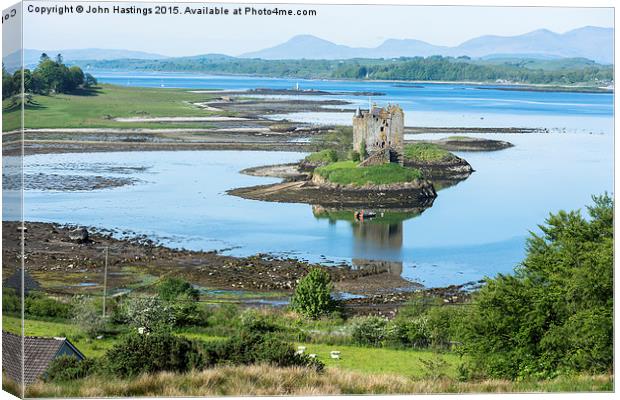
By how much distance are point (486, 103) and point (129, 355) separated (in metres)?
5.30

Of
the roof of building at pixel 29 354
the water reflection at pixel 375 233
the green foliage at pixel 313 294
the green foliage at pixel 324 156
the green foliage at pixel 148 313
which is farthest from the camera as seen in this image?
the green foliage at pixel 324 156

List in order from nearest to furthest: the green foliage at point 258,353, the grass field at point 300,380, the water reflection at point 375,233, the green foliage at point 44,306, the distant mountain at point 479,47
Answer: the grass field at point 300,380 → the green foliage at point 44,306 → the green foliage at point 258,353 → the distant mountain at point 479,47 → the water reflection at point 375,233

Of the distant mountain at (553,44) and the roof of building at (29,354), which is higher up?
the distant mountain at (553,44)

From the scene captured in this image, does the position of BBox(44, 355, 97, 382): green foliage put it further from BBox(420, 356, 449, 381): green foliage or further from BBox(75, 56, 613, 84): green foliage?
BBox(420, 356, 449, 381): green foliage

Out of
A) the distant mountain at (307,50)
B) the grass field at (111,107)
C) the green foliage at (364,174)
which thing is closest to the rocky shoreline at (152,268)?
the green foliage at (364,174)

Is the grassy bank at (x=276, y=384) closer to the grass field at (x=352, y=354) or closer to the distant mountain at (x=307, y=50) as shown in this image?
the grass field at (x=352, y=354)

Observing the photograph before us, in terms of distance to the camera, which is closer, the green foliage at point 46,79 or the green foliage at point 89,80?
the green foliage at point 46,79

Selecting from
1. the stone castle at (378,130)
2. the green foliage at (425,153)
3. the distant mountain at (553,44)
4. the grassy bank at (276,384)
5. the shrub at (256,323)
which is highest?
the distant mountain at (553,44)

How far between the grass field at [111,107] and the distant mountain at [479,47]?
1061 mm

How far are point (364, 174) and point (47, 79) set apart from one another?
3813 millimetres

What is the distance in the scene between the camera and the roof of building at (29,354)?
16.1m

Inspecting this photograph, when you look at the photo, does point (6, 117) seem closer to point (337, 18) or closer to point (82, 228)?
point (82, 228)

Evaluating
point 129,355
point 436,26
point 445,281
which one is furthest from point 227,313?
point 436,26

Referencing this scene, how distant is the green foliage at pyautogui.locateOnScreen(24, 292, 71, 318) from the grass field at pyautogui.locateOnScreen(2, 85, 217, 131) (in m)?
1.84
